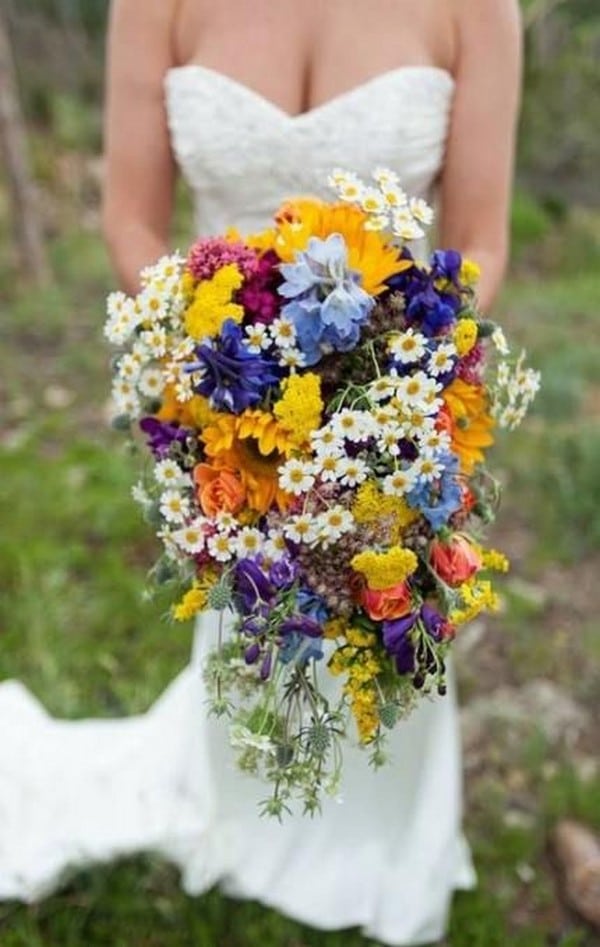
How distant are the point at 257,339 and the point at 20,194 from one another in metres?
5.47

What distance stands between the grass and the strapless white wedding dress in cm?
7

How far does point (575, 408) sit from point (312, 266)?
353 cm

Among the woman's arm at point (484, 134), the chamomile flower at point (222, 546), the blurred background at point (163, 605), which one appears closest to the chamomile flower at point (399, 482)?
the chamomile flower at point (222, 546)

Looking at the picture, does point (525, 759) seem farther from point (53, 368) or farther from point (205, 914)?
point (53, 368)

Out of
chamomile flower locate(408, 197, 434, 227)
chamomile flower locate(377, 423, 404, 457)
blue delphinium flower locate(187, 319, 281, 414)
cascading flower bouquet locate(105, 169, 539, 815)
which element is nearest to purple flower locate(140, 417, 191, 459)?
cascading flower bouquet locate(105, 169, 539, 815)

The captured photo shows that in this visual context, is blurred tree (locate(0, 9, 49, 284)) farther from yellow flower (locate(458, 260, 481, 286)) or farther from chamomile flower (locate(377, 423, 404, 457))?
chamomile flower (locate(377, 423, 404, 457))

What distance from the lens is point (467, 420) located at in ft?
5.72

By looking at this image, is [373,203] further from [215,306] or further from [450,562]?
[450,562]

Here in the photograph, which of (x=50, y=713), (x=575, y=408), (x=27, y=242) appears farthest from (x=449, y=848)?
(x=27, y=242)

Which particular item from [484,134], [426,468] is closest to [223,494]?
[426,468]

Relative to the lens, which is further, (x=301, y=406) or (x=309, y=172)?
(x=309, y=172)

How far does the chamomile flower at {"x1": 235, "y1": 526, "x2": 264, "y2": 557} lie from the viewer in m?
1.62

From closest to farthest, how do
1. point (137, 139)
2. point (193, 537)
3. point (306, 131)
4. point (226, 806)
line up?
point (193, 537), point (306, 131), point (137, 139), point (226, 806)

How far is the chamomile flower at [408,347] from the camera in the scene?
5.17ft
